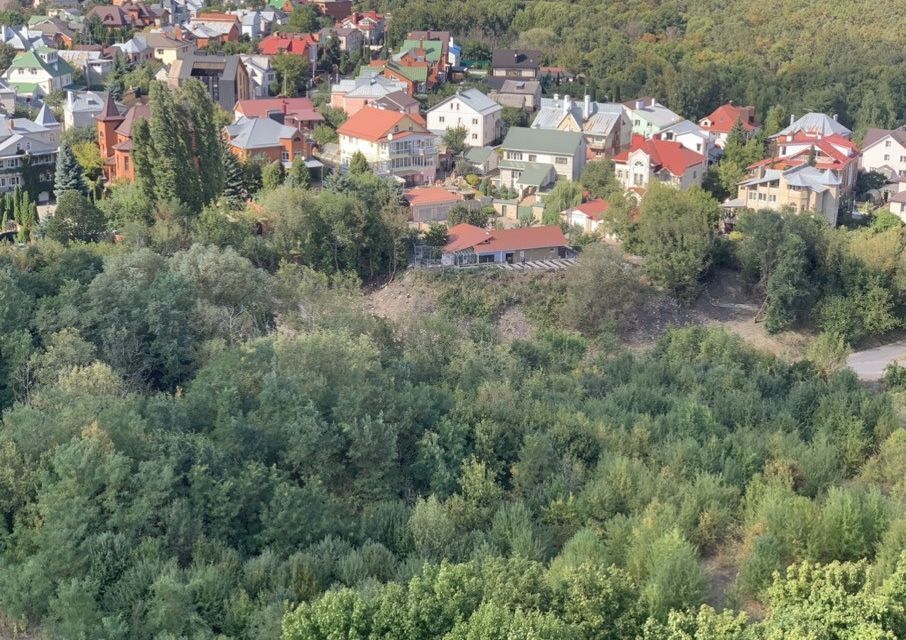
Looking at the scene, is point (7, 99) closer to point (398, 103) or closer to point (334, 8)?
point (398, 103)

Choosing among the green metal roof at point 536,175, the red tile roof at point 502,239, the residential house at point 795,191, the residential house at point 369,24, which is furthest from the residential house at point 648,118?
the residential house at point 369,24

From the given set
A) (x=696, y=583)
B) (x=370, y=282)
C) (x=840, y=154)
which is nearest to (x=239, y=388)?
(x=696, y=583)

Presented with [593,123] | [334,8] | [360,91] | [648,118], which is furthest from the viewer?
[334,8]

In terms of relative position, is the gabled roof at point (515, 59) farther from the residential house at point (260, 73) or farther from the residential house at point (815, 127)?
the residential house at point (815, 127)

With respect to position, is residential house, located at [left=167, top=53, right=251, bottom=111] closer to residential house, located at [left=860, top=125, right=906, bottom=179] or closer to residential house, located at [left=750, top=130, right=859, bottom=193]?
residential house, located at [left=750, top=130, right=859, bottom=193]

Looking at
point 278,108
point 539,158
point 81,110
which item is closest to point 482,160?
point 539,158

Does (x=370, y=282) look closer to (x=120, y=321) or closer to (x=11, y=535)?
(x=120, y=321)

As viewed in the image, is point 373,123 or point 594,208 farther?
point 373,123
